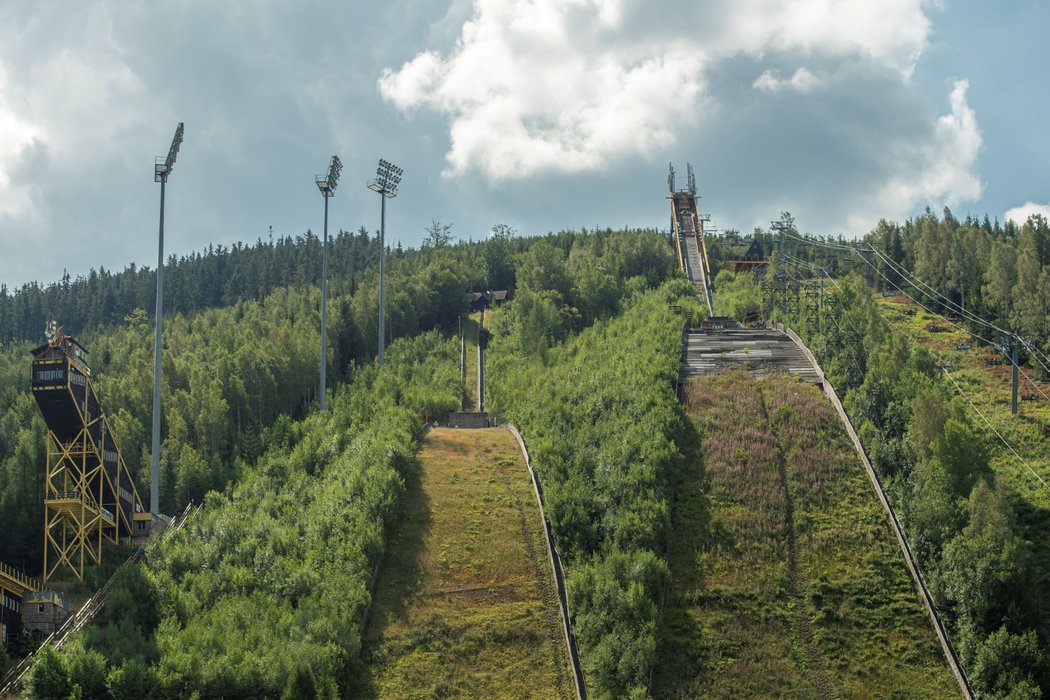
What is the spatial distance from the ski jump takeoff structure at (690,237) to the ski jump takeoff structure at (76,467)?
46430 millimetres

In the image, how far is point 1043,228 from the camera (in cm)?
8312

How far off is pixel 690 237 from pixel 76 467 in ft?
200

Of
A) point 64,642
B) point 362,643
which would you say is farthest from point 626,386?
point 64,642

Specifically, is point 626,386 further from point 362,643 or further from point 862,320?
point 362,643

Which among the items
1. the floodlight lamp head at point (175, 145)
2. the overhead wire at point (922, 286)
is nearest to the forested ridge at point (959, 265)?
the overhead wire at point (922, 286)

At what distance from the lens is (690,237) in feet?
326

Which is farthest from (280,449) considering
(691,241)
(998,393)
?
(691,241)

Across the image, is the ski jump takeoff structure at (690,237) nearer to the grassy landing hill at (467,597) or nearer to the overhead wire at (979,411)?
the overhead wire at (979,411)

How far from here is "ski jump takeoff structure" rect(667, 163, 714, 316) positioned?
91.5 metres

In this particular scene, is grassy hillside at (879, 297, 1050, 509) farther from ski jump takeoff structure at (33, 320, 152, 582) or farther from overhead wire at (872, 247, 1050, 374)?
ski jump takeoff structure at (33, 320, 152, 582)

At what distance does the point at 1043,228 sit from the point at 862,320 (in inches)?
991

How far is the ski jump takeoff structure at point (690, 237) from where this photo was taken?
3602 inches

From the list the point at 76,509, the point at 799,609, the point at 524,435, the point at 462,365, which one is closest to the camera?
the point at 799,609

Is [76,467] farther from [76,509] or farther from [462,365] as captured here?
[462,365]
